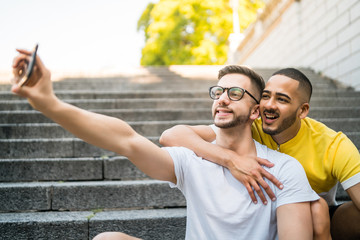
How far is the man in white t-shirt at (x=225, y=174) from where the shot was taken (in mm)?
1517

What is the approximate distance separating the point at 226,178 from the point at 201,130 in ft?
1.70

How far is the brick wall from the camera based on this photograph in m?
5.61

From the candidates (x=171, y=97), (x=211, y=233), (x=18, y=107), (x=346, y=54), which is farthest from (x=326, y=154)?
(x=346, y=54)

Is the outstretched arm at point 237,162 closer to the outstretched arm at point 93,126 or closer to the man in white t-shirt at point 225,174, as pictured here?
the man in white t-shirt at point 225,174

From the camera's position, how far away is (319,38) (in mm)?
7047

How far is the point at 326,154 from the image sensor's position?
6.74ft

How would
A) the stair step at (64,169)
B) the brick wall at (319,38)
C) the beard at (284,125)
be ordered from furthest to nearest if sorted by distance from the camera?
the brick wall at (319,38), the stair step at (64,169), the beard at (284,125)

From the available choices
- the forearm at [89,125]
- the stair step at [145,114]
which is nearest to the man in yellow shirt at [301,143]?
the forearm at [89,125]

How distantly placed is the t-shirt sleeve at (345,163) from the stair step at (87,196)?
1.33 m

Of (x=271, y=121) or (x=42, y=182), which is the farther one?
(x=42, y=182)

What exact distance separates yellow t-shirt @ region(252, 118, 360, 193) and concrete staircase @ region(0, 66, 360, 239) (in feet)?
3.22

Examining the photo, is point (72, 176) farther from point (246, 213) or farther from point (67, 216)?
point (246, 213)

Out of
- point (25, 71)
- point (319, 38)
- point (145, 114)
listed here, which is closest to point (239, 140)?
point (25, 71)

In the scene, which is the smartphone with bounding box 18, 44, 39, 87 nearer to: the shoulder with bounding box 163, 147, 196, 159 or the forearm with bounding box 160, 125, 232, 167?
the shoulder with bounding box 163, 147, 196, 159
